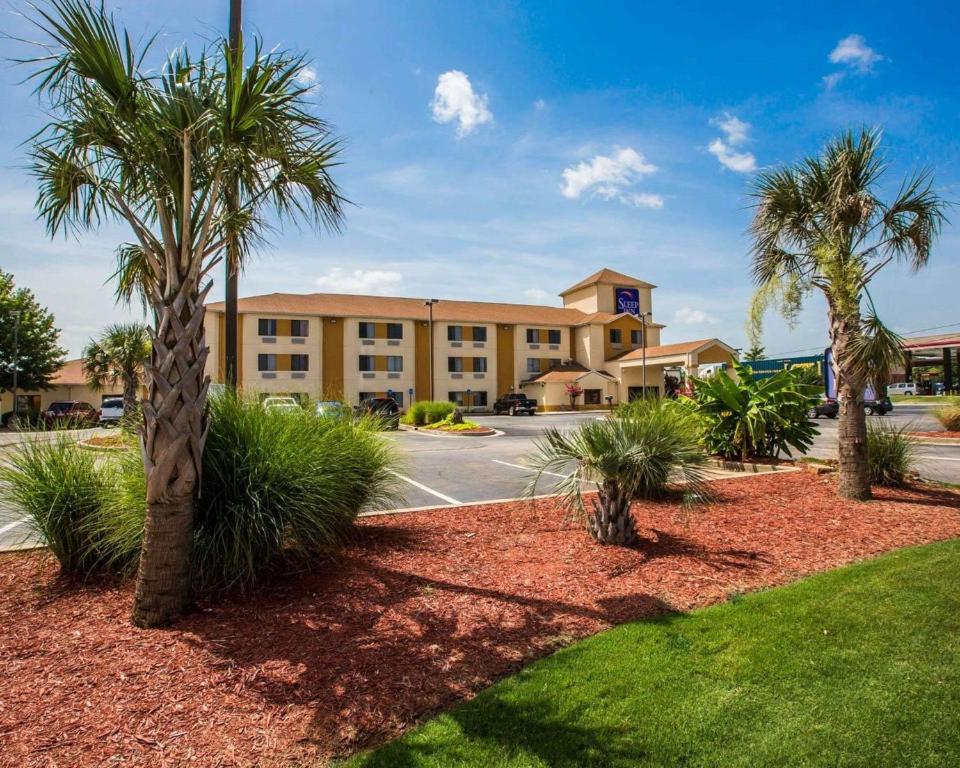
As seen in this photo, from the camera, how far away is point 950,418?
19.2m

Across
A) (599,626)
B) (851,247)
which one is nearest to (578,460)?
(599,626)

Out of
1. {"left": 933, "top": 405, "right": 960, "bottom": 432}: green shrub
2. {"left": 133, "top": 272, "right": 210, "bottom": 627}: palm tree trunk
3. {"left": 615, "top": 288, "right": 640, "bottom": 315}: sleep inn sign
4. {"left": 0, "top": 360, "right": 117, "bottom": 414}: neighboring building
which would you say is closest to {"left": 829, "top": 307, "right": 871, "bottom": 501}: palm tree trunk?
{"left": 133, "top": 272, "right": 210, "bottom": 627}: palm tree trunk

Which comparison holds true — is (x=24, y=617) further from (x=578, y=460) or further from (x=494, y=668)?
(x=578, y=460)

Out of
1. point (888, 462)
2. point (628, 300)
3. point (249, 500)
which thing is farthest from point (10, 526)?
point (628, 300)

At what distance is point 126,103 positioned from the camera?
384cm

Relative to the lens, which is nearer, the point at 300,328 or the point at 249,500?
the point at 249,500

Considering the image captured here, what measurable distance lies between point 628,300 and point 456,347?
20411mm

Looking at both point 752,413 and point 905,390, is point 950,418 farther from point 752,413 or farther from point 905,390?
point 905,390

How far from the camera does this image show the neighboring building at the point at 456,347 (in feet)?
142

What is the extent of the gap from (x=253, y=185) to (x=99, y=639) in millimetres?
3467

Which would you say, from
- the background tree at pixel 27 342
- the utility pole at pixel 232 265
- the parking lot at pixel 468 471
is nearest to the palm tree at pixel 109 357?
the background tree at pixel 27 342

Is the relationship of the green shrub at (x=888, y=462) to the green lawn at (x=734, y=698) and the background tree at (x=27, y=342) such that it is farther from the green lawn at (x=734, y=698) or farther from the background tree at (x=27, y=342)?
the background tree at (x=27, y=342)

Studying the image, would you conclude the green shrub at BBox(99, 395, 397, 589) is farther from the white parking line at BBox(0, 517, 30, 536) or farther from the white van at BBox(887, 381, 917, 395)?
the white van at BBox(887, 381, 917, 395)

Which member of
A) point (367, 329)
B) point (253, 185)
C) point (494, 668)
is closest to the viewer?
point (494, 668)
